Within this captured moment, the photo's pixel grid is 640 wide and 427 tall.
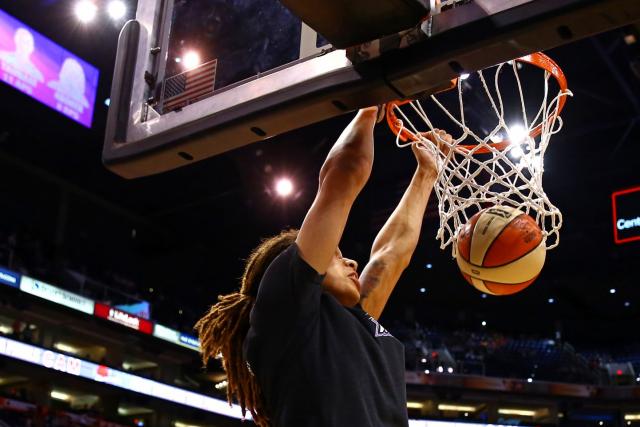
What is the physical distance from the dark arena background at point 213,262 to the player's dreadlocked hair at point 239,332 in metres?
7.82

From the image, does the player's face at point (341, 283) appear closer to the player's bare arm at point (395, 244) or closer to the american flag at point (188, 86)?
the player's bare arm at point (395, 244)

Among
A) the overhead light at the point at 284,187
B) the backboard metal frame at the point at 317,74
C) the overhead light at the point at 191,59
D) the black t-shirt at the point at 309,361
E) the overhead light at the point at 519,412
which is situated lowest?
the black t-shirt at the point at 309,361

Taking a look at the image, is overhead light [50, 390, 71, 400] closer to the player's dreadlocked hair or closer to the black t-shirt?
the player's dreadlocked hair

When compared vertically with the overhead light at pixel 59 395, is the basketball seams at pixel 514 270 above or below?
below

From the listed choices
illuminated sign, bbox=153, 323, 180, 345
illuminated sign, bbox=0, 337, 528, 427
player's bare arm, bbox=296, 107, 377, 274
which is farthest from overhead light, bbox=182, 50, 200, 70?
illuminated sign, bbox=153, 323, 180, 345

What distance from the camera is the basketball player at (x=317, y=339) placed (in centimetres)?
183

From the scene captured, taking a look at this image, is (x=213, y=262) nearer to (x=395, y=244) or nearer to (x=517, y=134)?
(x=517, y=134)

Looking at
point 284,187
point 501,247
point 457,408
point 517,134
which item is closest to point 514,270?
point 501,247

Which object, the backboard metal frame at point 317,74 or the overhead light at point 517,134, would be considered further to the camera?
the overhead light at point 517,134

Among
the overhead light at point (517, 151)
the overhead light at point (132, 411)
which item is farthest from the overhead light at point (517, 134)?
the overhead light at point (132, 411)

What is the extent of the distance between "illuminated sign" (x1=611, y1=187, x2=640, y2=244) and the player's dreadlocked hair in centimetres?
808

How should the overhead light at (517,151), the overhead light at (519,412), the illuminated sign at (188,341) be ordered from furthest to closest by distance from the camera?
the overhead light at (519,412) < the illuminated sign at (188,341) < the overhead light at (517,151)

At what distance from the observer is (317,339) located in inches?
73.4

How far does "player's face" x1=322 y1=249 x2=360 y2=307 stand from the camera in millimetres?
2043
